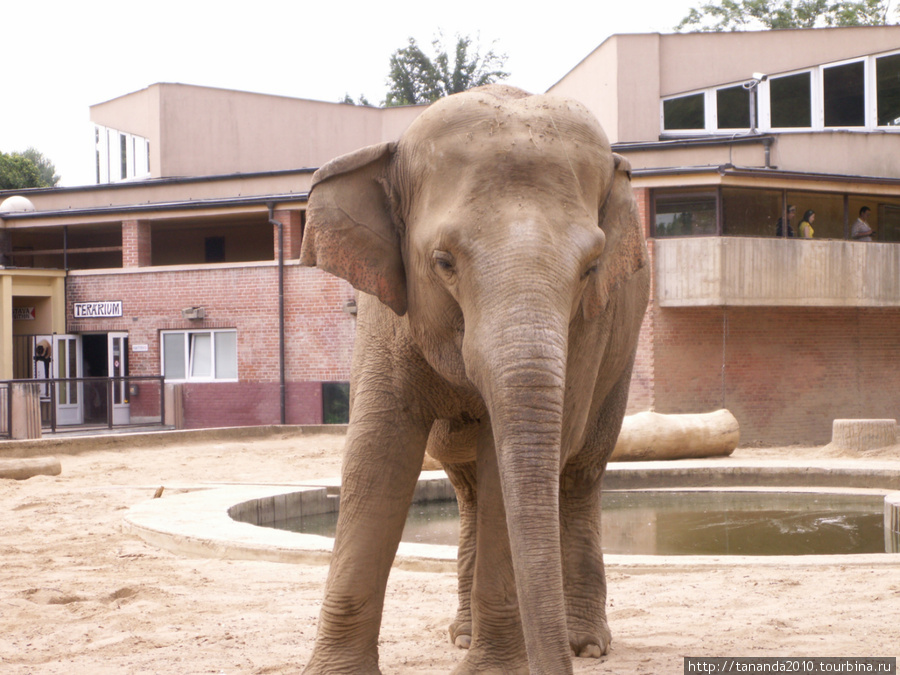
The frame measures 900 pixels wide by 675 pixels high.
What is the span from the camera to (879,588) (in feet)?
21.7

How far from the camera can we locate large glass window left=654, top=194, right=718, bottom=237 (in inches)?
905

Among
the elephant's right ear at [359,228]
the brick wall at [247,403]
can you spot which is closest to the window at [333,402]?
the brick wall at [247,403]

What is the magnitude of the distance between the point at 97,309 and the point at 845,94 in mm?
19022

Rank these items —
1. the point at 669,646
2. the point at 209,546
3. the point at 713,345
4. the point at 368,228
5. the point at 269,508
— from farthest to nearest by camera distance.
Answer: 1. the point at 713,345
2. the point at 269,508
3. the point at 209,546
4. the point at 669,646
5. the point at 368,228

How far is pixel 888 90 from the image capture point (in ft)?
86.9

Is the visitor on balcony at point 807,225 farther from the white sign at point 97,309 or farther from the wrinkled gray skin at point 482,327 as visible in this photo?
the wrinkled gray skin at point 482,327

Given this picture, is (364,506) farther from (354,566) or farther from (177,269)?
(177,269)

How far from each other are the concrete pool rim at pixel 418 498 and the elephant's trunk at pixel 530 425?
420cm

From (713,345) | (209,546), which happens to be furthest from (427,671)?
(713,345)

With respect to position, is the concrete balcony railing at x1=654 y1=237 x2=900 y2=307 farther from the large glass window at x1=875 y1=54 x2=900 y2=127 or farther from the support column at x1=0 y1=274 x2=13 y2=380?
the support column at x1=0 y1=274 x2=13 y2=380

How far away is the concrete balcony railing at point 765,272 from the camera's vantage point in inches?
890

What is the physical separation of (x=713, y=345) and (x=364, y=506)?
20015 mm

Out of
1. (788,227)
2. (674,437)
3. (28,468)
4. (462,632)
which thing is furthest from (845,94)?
(462,632)

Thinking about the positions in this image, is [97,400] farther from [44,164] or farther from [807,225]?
[44,164]
